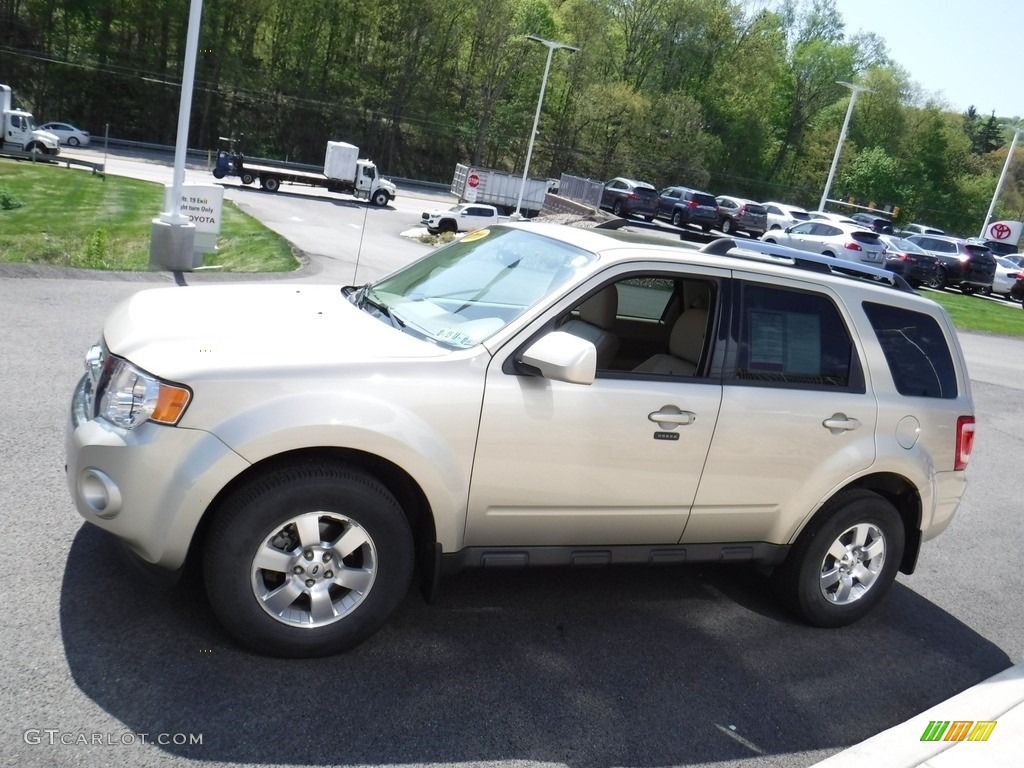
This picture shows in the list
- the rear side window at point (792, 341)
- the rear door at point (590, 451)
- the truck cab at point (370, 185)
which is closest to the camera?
the rear door at point (590, 451)

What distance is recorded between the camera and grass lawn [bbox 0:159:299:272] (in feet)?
54.7

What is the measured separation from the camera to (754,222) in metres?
44.2

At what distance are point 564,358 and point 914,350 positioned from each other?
8.00 ft

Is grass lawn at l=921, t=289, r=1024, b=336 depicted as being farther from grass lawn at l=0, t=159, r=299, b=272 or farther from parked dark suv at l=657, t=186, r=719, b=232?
grass lawn at l=0, t=159, r=299, b=272

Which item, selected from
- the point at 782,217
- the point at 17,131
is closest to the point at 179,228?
the point at 17,131

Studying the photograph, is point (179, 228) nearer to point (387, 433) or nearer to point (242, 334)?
point (242, 334)

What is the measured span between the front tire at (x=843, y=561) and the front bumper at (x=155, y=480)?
3009 mm

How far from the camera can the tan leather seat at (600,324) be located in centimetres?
460

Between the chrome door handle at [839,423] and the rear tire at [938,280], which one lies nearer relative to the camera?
the chrome door handle at [839,423]

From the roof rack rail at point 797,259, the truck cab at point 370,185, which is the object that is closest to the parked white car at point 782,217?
the truck cab at point 370,185

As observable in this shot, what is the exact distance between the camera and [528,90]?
73.5m

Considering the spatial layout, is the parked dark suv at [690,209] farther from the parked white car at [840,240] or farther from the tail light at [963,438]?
the tail light at [963,438]

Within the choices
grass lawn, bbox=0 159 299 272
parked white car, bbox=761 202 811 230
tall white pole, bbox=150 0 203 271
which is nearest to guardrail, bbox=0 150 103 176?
grass lawn, bbox=0 159 299 272

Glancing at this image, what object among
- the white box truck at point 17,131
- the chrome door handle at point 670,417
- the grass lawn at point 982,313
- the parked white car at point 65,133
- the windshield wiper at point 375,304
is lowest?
the parked white car at point 65,133
